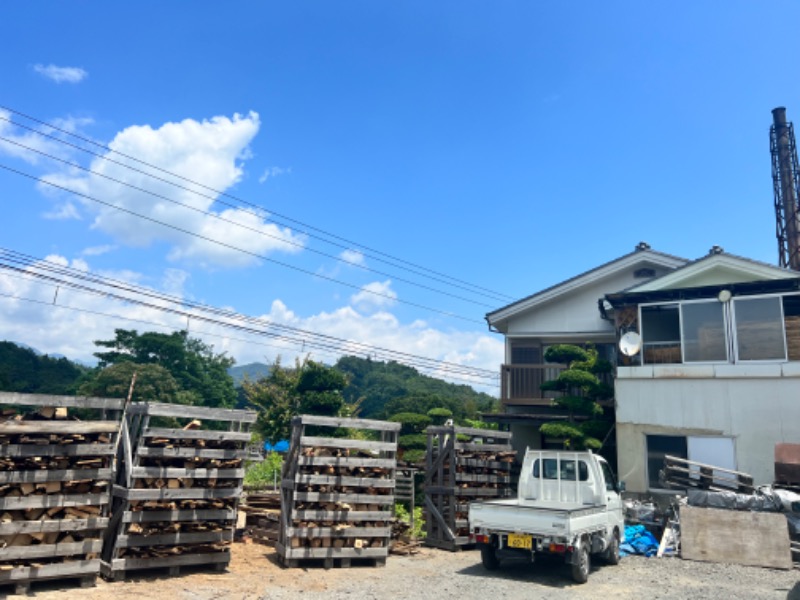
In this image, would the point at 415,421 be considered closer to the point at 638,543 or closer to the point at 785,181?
the point at 638,543

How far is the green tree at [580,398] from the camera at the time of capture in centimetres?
1564

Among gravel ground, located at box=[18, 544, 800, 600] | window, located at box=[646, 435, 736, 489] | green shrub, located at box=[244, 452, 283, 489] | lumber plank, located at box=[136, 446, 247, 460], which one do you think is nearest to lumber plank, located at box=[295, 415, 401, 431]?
lumber plank, located at box=[136, 446, 247, 460]

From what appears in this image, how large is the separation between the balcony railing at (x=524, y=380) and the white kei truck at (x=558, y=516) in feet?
25.6

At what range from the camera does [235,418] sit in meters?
9.22

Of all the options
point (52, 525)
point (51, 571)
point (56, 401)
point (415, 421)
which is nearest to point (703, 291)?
point (415, 421)

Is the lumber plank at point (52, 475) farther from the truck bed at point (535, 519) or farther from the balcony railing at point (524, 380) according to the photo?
the balcony railing at point (524, 380)

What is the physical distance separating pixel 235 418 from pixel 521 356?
46.9ft

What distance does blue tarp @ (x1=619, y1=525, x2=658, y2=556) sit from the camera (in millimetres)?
12148

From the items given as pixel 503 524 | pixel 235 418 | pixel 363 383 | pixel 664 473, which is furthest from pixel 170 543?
pixel 363 383

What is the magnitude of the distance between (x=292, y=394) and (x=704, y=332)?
18.0 meters

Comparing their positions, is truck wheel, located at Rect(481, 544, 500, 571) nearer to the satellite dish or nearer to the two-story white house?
the two-story white house

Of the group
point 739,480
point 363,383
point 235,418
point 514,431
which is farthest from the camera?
point 363,383

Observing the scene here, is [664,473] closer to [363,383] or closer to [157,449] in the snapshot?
[157,449]

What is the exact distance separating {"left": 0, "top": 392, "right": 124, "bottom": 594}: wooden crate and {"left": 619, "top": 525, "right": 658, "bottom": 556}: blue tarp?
10.3 m
